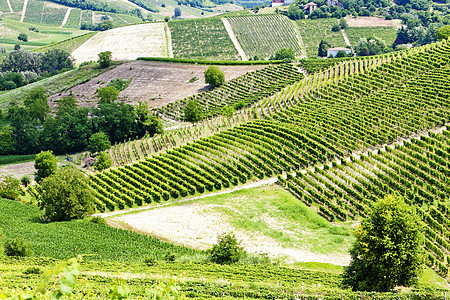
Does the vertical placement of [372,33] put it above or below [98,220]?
above

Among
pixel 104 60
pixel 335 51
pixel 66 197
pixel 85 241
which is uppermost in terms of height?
pixel 335 51

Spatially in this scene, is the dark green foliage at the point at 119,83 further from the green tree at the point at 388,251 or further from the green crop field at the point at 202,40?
the green tree at the point at 388,251

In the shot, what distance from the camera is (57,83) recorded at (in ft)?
447

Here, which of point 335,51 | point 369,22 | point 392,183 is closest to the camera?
point 392,183

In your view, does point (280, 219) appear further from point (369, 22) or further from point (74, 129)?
point (369, 22)

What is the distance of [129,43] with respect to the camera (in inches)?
6732

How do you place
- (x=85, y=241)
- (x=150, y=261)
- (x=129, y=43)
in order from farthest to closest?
(x=129, y=43) → (x=85, y=241) → (x=150, y=261)

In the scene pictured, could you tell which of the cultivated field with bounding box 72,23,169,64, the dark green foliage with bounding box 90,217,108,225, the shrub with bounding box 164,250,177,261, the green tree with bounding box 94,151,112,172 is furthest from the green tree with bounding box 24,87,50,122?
the shrub with bounding box 164,250,177,261

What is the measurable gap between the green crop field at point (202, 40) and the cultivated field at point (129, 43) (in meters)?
4.87

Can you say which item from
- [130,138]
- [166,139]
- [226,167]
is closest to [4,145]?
[130,138]

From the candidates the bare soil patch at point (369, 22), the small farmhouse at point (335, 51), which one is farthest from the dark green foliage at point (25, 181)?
the bare soil patch at point (369, 22)

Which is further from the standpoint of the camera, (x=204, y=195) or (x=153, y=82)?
(x=153, y=82)

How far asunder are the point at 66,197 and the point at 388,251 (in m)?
40.0

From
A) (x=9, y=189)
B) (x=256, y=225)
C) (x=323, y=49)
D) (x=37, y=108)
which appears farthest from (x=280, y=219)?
(x=323, y=49)
